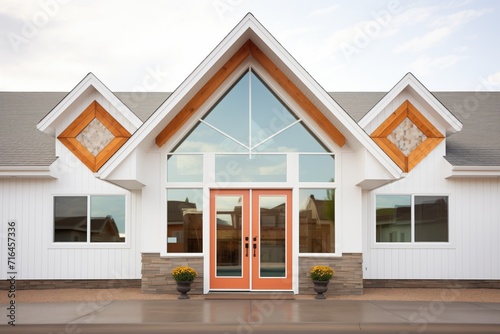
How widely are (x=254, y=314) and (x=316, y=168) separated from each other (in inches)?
171

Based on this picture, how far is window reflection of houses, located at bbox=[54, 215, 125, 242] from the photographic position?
49.1ft

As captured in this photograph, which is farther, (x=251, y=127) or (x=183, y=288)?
(x=251, y=127)

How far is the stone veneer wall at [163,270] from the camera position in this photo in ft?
43.6

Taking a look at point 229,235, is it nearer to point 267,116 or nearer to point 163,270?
point 163,270

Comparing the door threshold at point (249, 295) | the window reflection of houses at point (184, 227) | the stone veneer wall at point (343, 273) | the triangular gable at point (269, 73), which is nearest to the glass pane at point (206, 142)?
the triangular gable at point (269, 73)

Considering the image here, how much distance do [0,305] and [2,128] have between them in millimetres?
6850

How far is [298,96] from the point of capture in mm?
13250

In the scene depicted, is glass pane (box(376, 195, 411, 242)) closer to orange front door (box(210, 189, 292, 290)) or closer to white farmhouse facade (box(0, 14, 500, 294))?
white farmhouse facade (box(0, 14, 500, 294))

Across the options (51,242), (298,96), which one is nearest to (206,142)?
(298,96)

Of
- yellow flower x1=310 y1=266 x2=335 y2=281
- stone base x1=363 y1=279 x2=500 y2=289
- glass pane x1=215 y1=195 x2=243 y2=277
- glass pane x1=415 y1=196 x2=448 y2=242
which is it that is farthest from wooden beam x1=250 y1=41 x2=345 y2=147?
stone base x1=363 y1=279 x2=500 y2=289

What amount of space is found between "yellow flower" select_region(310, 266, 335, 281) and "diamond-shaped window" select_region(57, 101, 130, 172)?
587 cm

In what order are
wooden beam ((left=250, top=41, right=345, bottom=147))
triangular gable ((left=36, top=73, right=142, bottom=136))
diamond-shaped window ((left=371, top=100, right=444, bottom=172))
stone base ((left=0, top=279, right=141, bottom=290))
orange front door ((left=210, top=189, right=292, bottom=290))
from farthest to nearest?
stone base ((left=0, top=279, right=141, bottom=290)) < diamond-shaped window ((left=371, top=100, right=444, bottom=172)) < triangular gable ((left=36, top=73, right=142, bottom=136)) < orange front door ((left=210, top=189, right=292, bottom=290)) < wooden beam ((left=250, top=41, right=345, bottom=147))

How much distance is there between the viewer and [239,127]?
531 inches

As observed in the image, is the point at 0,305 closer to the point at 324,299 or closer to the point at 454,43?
the point at 324,299
